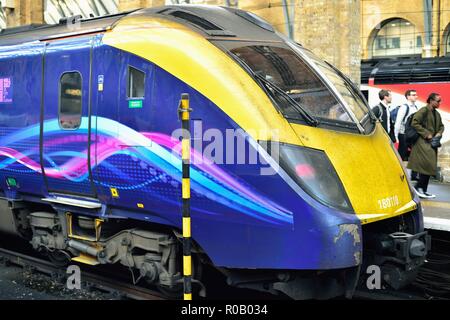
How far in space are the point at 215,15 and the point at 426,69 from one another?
1158 centimetres

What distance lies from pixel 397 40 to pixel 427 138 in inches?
798

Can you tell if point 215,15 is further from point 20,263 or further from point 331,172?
point 20,263

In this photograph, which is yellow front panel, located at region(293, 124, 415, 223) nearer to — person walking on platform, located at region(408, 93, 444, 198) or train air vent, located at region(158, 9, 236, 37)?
train air vent, located at region(158, 9, 236, 37)

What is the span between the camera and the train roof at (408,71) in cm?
1550

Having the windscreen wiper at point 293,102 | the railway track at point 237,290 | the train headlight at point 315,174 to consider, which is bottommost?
the railway track at point 237,290

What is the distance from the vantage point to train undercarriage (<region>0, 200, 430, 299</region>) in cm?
498

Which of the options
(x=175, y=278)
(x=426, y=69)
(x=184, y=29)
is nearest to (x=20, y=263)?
(x=175, y=278)

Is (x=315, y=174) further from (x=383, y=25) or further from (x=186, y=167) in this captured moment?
(x=383, y=25)

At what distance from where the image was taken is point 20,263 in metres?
7.37

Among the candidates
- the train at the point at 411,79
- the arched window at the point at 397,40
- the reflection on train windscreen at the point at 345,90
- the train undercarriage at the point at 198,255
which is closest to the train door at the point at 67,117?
the train undercarriage at the point at 198,255

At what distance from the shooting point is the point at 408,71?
52.7 feet

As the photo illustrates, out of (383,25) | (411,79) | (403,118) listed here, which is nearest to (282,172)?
(403,118)

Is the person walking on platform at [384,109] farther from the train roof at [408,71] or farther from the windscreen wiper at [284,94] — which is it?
the windscreen wiper at [284,94]

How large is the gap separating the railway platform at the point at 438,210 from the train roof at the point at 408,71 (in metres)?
5.53
